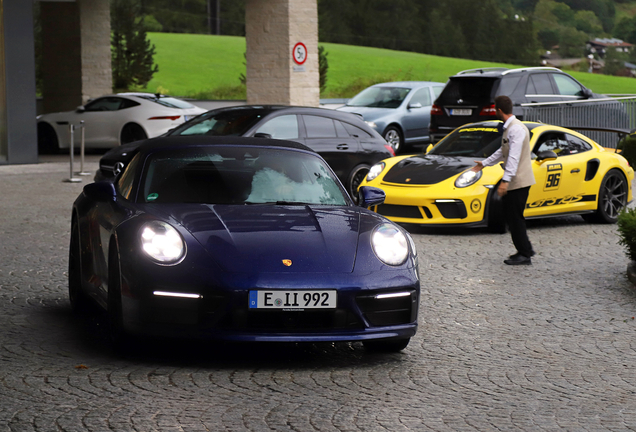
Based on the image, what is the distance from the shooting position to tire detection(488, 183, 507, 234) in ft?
36.8

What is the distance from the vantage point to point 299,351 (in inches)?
227

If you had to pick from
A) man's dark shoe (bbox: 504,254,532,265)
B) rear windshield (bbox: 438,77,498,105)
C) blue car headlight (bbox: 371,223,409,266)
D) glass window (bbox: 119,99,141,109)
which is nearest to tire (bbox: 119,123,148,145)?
glass window (bbox: 119,99,141,109)

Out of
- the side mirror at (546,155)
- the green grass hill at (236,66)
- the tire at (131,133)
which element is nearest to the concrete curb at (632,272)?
the side mirror at (546,155)

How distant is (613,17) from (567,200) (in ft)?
371

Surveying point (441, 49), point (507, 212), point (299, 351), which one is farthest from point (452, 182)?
point (441, 49)

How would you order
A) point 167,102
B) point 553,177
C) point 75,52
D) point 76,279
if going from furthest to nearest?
point 75,52
point 167,102
point 553,177
point 76,279

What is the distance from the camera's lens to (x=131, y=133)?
2206cm

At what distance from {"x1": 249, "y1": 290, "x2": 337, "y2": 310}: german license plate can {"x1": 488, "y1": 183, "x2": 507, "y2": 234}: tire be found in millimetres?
6371

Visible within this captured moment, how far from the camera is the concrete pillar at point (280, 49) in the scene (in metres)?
23.4

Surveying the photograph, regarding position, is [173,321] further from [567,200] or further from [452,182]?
[567,200]

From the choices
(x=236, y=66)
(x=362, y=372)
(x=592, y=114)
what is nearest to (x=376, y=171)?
(x=362, y=372)

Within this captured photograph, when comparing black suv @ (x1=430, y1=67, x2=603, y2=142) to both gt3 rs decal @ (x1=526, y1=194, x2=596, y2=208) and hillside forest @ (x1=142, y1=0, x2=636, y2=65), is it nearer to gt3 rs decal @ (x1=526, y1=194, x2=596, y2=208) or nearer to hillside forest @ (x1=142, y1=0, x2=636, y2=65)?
gt3 rs decal @ (x1=526, y1=194, x2=596, y2=208)

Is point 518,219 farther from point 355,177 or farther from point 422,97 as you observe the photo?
point 422,97

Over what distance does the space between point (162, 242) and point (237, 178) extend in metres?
1.11
